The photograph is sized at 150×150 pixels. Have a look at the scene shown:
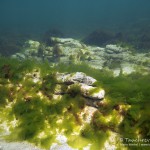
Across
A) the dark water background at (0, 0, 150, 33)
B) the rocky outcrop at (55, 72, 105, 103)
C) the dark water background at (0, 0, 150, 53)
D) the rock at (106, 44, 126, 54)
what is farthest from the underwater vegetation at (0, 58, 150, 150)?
the dark water background at (0, 0, 150, 33)

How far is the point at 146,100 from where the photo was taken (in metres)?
5.20

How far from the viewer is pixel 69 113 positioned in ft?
18.7

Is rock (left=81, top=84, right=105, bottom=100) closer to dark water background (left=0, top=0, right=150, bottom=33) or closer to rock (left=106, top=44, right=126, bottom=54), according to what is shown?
rock (left=106, top=44, right=126, bottom=54)

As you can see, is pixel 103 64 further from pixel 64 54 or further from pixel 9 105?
pixel 9 105

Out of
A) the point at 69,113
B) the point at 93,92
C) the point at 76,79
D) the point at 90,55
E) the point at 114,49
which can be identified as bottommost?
the point at 69,113

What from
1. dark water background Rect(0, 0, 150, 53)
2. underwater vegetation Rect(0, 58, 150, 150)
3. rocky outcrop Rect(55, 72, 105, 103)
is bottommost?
underwater vegetation Rect(0, 58, 150, 150)

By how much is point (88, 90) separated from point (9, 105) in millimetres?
2316

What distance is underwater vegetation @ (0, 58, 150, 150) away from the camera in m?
5.04

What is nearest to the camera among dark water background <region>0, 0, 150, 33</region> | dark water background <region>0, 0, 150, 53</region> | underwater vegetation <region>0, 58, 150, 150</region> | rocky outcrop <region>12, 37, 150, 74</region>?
underwater vegetation <region>0, 58, 150, 150</region>

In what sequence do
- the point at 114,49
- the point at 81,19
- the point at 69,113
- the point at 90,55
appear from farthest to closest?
the point at 81,19 < the point at 114,49 < the point at 90,55 < the point at 69,113

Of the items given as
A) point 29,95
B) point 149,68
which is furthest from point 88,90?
point 149,68

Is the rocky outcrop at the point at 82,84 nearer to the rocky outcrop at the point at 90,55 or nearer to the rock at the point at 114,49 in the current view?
the rocky outcrop at the point at 90,55

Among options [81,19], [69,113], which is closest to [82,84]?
[69,113]

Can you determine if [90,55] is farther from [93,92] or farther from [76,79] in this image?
[93,92]
